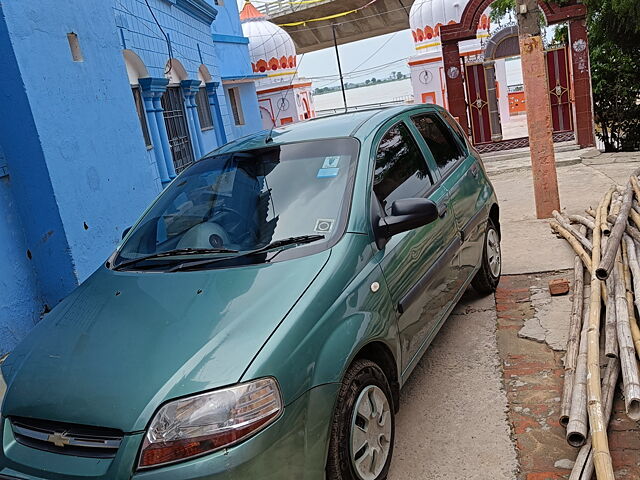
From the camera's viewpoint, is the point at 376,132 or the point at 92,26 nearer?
the point at 376,132

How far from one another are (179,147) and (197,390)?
8.43 m

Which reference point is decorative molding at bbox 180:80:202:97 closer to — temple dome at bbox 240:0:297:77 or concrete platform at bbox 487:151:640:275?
concrete platform at bbox 487:151:640:275

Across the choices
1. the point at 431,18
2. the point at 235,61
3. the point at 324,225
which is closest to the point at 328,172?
the point at 324,225

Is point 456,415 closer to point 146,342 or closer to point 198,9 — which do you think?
point 146,342

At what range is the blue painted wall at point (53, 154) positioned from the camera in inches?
198

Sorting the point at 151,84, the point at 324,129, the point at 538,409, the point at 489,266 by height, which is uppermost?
the point at 151,84

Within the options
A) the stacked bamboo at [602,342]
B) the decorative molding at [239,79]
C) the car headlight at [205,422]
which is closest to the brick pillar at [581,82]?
the stacked bamboo at [602,342]

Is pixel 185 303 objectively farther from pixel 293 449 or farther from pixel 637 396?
pixel 637 396

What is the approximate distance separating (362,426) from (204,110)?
10.5m

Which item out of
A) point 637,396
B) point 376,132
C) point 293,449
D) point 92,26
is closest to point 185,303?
point 293,449

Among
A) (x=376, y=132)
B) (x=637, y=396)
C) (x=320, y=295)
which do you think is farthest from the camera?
(x=376, y=132)

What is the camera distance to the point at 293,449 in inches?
82.5

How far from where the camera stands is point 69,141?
5625 millimetres

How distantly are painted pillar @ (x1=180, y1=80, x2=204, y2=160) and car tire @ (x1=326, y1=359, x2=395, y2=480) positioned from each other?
864 cm
